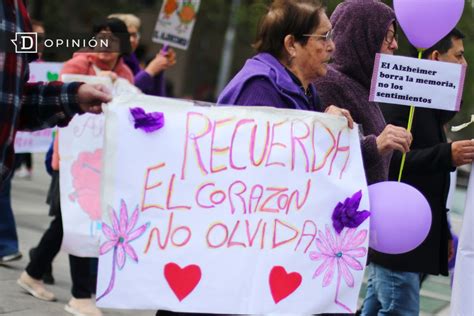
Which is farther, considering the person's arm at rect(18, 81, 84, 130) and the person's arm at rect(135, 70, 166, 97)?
the person's arm at rect(135, 70, 166, 97)

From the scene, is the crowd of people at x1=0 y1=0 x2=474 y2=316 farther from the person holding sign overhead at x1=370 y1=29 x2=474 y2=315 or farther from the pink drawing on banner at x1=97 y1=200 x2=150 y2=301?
the pink drawing on banner at x1=97 y1=200 x2=150 y2=301

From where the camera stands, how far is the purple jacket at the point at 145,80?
22.3 feet

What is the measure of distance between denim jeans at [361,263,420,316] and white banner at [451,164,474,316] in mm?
346

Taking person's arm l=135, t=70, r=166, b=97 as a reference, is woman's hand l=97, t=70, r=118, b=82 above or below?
above

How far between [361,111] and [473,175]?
1.93 feet

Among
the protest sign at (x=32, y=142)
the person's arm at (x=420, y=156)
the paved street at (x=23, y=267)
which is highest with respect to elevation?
the person's arm at (x=420, y=156)

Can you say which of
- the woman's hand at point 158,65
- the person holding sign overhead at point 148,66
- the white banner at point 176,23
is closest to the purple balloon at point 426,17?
the person holding sign overhead at point 148,66

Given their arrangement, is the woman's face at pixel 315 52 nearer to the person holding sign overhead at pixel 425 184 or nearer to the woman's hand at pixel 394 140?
the woman's hand at pixel 394 140

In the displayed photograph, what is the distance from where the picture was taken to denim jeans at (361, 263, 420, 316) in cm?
421

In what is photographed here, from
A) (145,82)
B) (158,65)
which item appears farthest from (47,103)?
(158,65)

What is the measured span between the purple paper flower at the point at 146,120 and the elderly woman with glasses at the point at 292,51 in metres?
0.33

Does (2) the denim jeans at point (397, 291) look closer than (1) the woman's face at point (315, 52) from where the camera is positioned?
No

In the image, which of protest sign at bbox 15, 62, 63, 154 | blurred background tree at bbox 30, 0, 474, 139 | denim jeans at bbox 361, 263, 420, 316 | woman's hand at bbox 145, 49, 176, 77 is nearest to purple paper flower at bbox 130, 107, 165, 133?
denim jeans at bbox 361, 263, 420, 316

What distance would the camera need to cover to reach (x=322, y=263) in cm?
317
